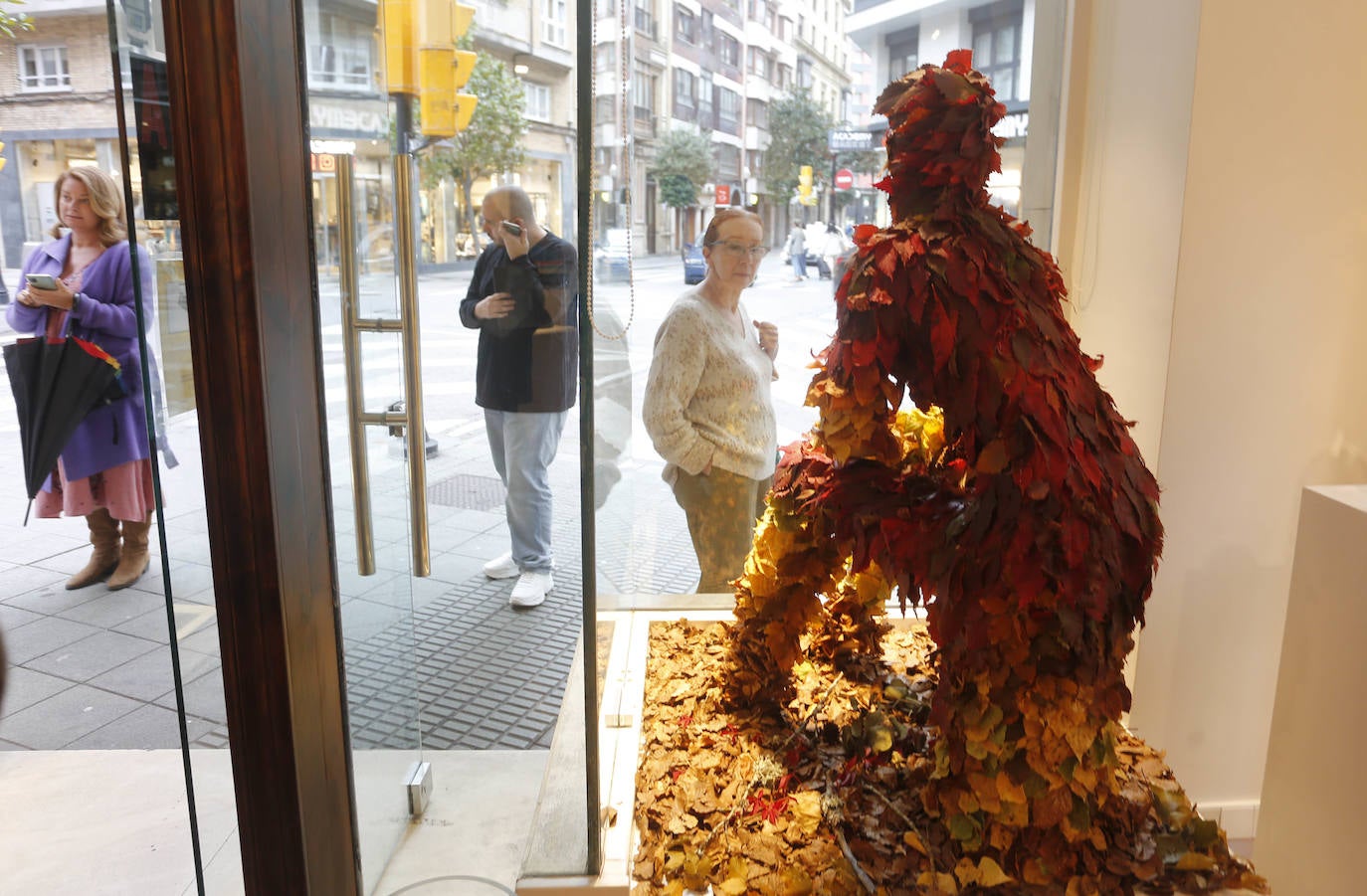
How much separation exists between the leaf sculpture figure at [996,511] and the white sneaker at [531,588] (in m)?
0.46

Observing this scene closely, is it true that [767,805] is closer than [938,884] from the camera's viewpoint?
No

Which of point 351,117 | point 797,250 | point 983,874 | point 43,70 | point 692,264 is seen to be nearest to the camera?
point 983,874

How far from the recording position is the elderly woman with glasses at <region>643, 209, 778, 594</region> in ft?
6.81

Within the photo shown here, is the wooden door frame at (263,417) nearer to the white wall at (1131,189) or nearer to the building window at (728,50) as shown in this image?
the building window at (728,50)

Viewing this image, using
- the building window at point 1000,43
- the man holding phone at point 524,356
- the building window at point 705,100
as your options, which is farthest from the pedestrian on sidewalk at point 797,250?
the man holding phone at point 524,356

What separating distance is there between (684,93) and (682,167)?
0.16 metres

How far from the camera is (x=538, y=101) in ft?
4.16

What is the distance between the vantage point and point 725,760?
4.79 ft

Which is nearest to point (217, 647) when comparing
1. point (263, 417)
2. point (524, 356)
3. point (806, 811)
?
point (263, 417)

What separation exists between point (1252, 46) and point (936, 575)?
124 cm

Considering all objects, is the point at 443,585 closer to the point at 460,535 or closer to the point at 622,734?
the point at 460,535

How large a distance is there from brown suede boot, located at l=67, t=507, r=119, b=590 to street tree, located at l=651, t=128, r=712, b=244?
167cm

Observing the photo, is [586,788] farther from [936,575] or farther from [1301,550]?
[1301,550]

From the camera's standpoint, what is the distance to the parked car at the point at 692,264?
211 cm
